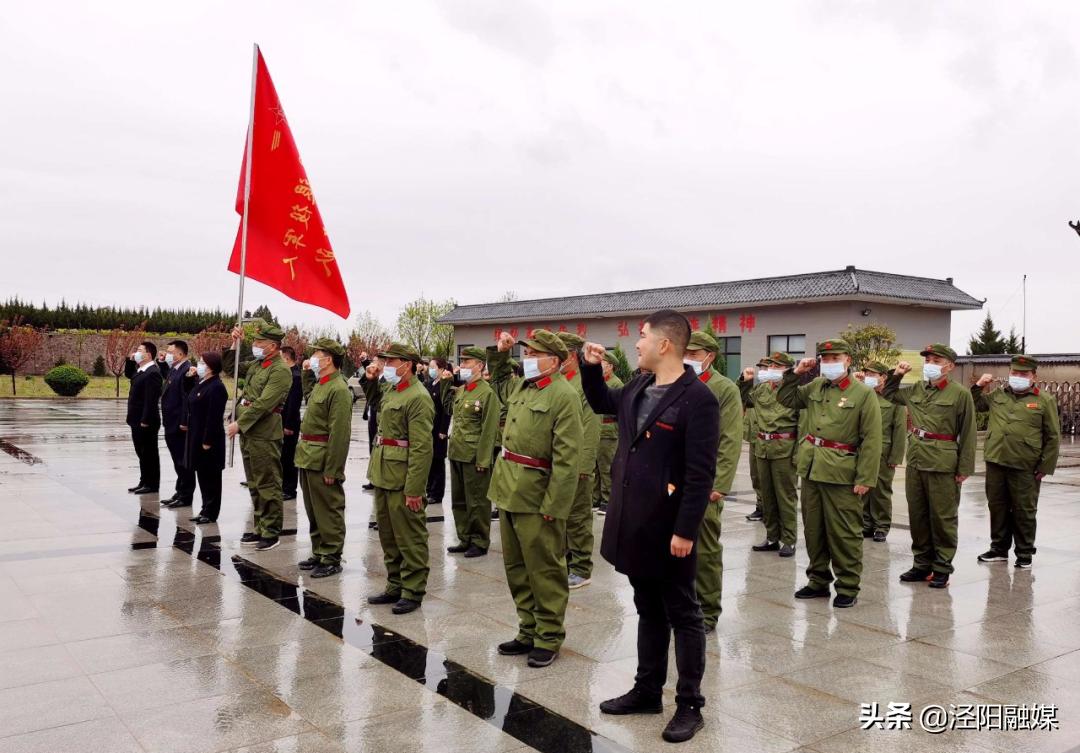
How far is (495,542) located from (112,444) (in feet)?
37.9

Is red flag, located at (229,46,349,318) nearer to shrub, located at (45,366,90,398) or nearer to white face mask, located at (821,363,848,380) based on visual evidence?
white face mask, located at (821,363,848,380)

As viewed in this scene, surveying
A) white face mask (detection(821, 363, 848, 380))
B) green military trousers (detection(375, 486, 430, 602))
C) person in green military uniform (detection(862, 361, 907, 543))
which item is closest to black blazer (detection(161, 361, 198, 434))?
green military trousers (detection(375, 486, 430, 602))

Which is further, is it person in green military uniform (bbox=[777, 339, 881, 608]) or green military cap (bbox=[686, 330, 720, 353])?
person in green military uniform (bbox=[777, 339, 881, 608])

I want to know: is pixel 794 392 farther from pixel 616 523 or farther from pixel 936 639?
pixel 616 523

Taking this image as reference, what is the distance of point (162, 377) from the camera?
1080 cm

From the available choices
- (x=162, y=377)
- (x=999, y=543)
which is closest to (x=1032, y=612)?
(x=999, y=543)

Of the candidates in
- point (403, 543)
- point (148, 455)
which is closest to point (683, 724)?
point (403, 543)

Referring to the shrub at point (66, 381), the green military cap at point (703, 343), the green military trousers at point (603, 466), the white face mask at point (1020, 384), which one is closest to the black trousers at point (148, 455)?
the green military trousers at point (603, 466)

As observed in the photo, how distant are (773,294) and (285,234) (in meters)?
21.7

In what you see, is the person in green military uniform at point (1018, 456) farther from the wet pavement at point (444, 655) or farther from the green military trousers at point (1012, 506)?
the wet pavement at point (444, 655)

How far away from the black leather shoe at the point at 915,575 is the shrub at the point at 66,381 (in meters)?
36.0

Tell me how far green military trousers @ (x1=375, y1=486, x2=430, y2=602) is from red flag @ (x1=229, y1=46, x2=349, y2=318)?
381 cm

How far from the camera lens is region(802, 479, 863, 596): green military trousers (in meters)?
5.83

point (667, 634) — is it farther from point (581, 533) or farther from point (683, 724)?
point (581, 533)
